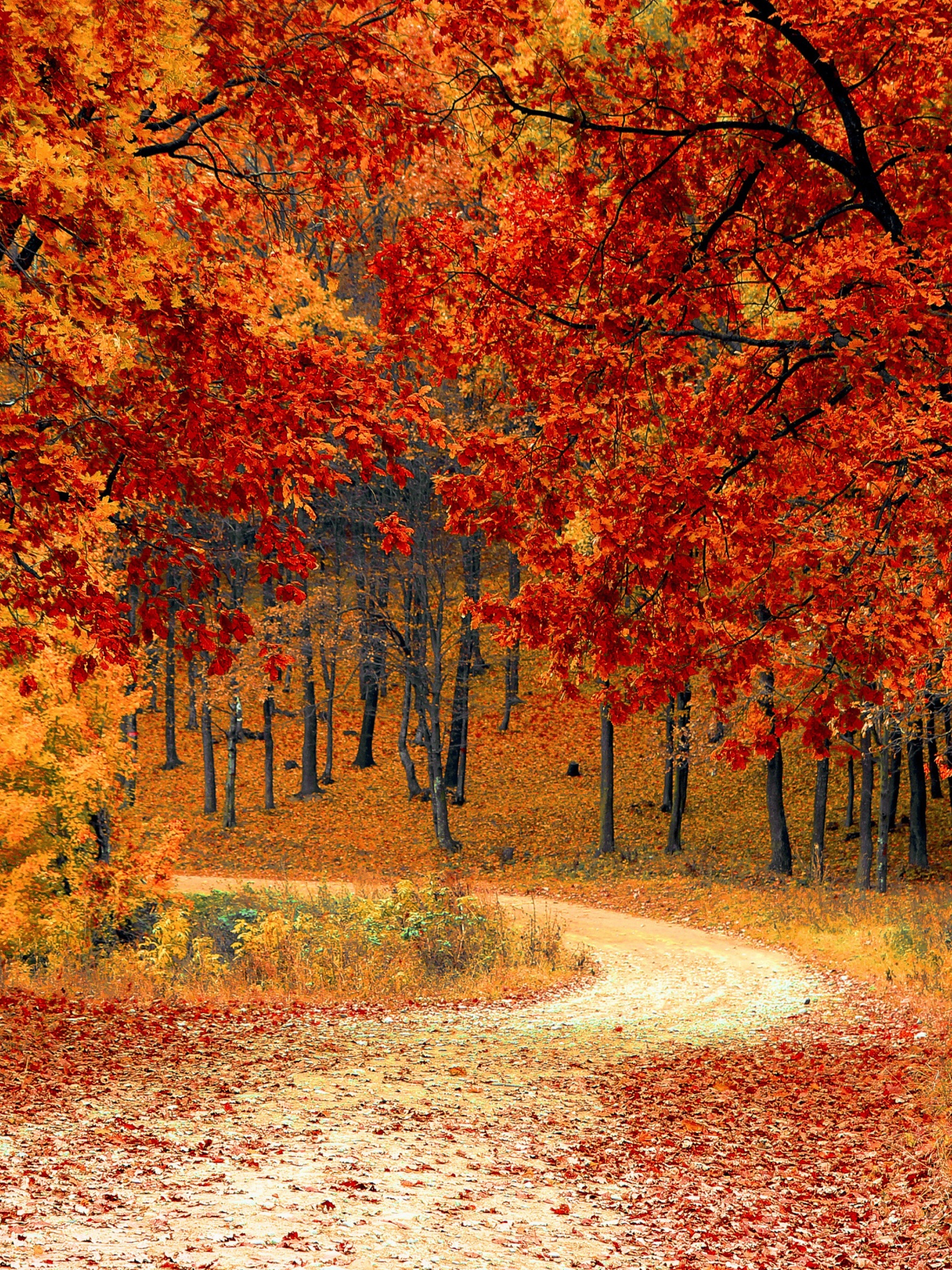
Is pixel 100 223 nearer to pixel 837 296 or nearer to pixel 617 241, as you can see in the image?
pixel 617 241

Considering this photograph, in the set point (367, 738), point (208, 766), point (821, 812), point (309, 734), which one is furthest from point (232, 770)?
point (821, 812)

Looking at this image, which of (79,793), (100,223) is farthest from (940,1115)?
(79,793)

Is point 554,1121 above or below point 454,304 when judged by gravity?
below

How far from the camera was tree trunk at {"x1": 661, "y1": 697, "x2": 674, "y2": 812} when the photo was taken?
25000 millimetres

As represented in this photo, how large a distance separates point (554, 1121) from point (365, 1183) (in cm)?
199

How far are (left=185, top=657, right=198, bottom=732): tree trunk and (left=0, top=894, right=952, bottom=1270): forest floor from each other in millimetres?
18370

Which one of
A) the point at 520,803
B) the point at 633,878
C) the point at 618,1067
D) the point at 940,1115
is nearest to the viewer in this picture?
the point at 940,1115

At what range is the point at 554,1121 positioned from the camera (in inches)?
292

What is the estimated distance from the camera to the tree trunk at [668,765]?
2500cm

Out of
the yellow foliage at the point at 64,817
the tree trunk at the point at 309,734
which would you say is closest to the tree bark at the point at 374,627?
the tree trunk at the point at 309,734

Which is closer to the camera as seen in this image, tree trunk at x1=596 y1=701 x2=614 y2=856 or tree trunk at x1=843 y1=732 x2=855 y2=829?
tree trunk at x1=596 y1=701 x2=614 y2=856

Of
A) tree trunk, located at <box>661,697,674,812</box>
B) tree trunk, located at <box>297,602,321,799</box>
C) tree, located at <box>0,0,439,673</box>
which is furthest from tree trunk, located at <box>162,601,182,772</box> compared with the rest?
tree, located at <box>0,0,439,673</box>

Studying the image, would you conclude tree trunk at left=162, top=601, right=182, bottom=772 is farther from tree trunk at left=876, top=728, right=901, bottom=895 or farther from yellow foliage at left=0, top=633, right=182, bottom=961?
tree trunk at left=876, top=728, right=901, bottom=895

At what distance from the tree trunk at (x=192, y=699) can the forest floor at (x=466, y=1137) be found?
18.4 m
